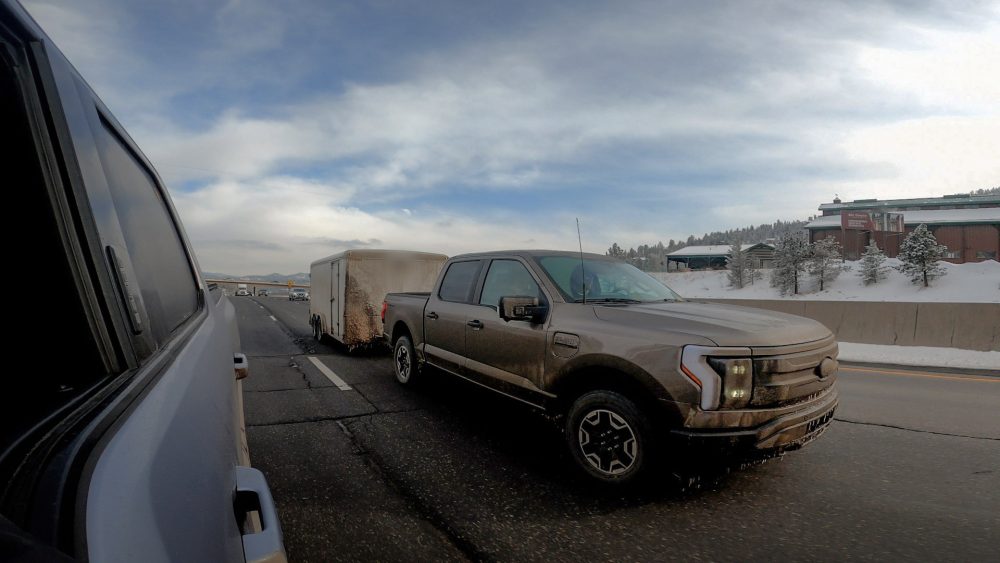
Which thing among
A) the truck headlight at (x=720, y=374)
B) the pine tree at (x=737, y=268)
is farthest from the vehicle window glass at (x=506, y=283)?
the pine tree at (x=737, y=268)

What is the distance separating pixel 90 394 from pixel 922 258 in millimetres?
62837

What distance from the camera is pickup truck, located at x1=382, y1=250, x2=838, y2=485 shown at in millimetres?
3184

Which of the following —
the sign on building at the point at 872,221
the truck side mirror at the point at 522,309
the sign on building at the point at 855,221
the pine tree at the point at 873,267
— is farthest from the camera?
the sign on building at the point at 872,221

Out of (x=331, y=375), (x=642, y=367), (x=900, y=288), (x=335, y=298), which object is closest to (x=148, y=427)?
(x=642, y=367)

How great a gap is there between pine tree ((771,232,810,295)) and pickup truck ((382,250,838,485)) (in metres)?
58.7

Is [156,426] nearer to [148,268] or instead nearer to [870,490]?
[148,268]

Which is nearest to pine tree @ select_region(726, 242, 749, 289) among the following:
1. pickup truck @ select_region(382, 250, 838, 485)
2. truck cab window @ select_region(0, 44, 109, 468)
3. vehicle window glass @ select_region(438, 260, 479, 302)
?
vehicle window glass @ select_region(438, 260, 479, 302)

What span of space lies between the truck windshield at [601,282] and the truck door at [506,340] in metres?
0.24

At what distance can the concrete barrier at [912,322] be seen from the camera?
10.2 metres

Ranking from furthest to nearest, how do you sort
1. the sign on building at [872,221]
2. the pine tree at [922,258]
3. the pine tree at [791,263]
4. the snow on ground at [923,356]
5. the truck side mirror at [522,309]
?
the sign on building at [872,221] < the pine tree at [791,263] < the pine tree at [922,258] < the snow on ground at [923,356] < the truck side mirror at [522,309]

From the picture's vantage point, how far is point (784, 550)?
2.86 meters

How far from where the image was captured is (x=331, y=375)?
7801 mm

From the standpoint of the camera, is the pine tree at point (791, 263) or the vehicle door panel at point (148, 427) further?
the pine tree at point (791, 263)

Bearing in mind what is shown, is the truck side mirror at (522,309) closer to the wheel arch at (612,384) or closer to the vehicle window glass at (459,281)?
the wheel arch at (612,384)
